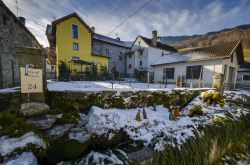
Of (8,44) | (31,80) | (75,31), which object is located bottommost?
(31,80)

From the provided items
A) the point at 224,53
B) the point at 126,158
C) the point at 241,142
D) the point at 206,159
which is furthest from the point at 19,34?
the point at 224,53

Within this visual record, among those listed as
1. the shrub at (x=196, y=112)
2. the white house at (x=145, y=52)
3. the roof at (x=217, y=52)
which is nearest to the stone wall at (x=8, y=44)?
the shrub at (x=196, y=112)

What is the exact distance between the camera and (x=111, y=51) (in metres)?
21.5

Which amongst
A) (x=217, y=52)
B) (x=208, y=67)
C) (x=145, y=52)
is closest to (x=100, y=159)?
(x=208, y=67)

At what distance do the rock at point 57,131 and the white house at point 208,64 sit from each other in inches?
344

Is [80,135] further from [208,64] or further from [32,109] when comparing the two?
[208,64]

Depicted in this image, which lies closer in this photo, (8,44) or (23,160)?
(23,160)

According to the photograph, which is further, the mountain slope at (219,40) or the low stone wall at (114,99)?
the mountain slope at (219,40)

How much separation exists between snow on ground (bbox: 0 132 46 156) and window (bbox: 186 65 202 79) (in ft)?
40.1

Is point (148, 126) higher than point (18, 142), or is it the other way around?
point (18, 142)

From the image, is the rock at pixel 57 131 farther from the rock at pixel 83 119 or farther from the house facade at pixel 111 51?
the house facade at pixel 111 51

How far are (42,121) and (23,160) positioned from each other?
37.6 inches

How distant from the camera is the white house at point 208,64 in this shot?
11.0m

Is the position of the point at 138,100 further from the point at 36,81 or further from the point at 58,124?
the point at 36,81
